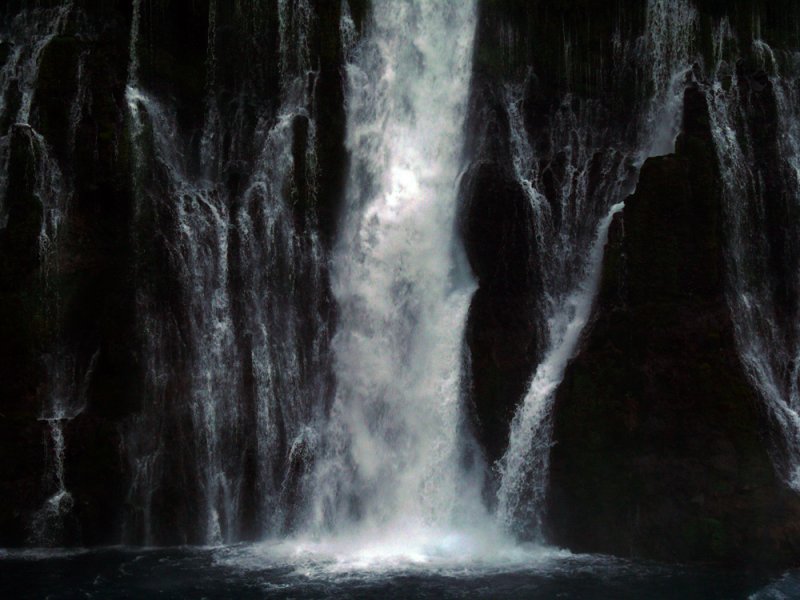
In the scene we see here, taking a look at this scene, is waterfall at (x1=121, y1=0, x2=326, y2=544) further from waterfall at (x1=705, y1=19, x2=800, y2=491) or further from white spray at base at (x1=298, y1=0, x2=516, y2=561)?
waterfall at (x1=705, y1=19, x2=800, y2=491)

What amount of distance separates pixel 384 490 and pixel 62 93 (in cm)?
1240

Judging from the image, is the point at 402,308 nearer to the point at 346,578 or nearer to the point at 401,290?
the point at 401,290

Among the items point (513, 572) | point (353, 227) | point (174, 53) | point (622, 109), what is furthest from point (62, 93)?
point (513, 572)

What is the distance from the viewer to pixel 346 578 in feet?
76.5

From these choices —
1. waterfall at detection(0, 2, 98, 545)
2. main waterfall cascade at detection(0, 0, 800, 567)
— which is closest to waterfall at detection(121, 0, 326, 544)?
main waterfall cascade at detection(0, 0, 800, 567)

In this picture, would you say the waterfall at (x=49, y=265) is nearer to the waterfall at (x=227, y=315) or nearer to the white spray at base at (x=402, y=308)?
the waterfall at (x=227, y=315)

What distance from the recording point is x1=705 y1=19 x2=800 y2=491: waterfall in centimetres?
2544

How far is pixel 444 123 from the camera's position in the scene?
95.4 ft

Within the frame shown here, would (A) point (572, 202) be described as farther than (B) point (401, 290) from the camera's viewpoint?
No

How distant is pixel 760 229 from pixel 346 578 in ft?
40.6

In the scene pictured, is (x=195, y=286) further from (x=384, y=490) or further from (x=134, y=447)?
(x=384, y=490)

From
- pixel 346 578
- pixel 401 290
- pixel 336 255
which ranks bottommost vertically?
pixel 346 578

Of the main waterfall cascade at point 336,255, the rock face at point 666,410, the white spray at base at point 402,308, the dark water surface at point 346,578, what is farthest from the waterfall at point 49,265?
the rock face at point 666,410

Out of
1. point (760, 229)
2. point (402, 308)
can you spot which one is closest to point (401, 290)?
point (402, 308)
